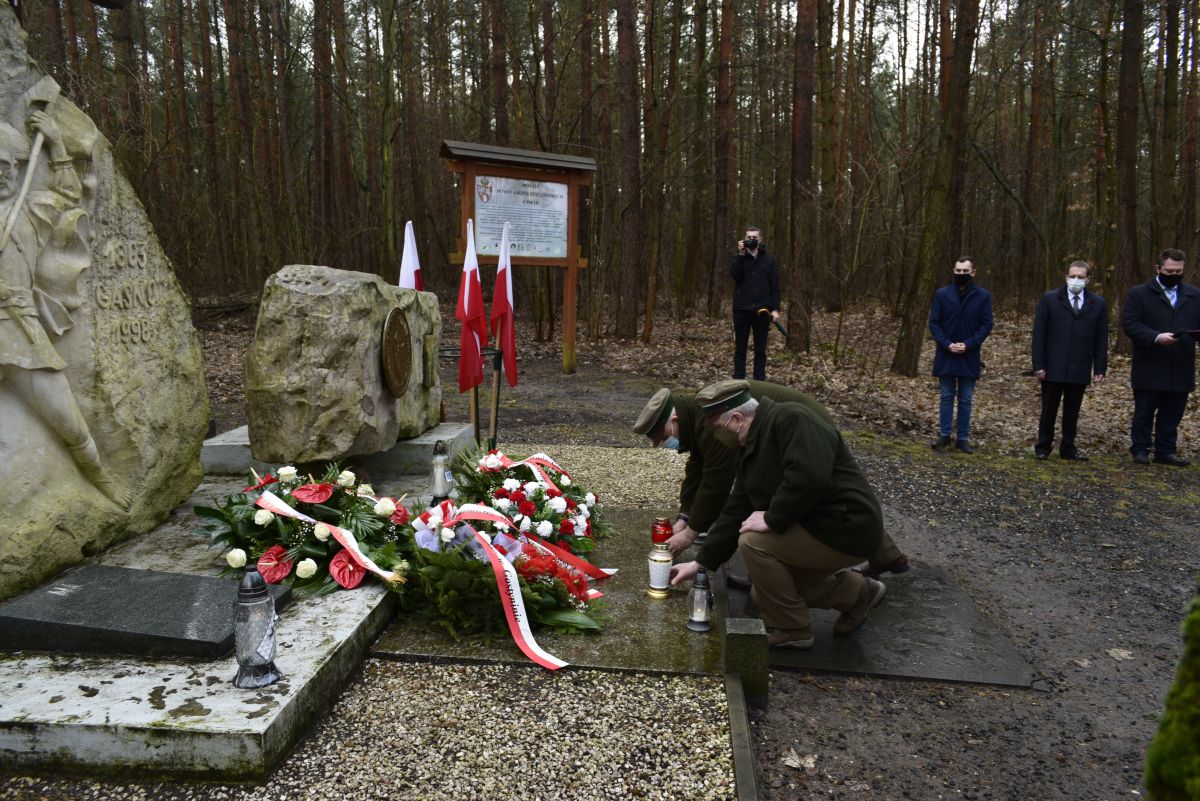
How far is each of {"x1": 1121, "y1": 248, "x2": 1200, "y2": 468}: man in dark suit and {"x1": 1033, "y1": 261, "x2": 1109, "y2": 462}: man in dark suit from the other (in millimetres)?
307

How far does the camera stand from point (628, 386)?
11445mm

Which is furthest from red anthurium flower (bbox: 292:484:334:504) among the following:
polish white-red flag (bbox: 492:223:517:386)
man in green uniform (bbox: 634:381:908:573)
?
polish white-red flag (bbox: 492:223:517:386)

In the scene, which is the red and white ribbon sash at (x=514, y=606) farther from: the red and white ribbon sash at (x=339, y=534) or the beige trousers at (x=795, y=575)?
the beige trousers at (x=795, y=575)

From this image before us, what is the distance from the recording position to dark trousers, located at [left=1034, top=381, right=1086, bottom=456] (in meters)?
7.46

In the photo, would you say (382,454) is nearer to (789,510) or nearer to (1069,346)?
(789,510)

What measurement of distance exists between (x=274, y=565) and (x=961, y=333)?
642 centimetres

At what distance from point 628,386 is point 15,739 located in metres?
9.23

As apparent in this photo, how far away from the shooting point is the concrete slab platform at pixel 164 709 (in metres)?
2.58

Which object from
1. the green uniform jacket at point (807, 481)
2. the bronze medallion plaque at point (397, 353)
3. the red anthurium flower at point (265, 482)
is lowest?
the red anthurium flower at point (265, 482)

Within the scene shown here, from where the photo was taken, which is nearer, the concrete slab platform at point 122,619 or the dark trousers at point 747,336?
the concrete slab platform at point 122,619

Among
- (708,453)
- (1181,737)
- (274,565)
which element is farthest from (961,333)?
(1181,737)

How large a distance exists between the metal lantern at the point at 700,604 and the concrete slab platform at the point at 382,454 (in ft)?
8.79

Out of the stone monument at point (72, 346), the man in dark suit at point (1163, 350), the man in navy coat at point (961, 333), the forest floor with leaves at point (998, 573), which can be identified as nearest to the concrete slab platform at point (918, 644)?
the forest floor with leaves at point (998, 573)

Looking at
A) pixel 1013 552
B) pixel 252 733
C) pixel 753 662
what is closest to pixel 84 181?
pixel 252 733
